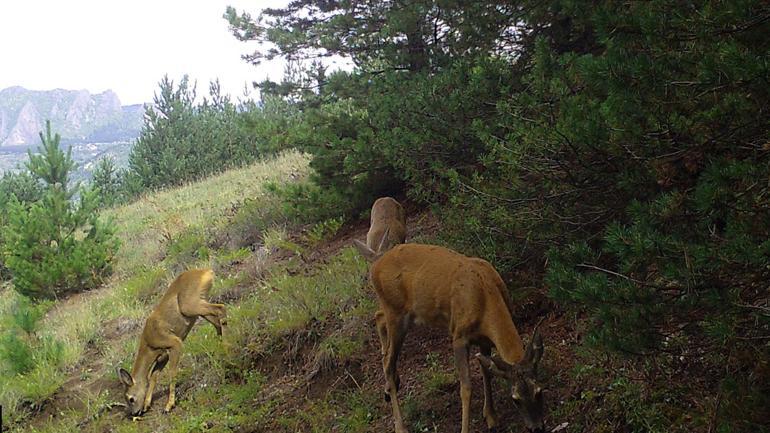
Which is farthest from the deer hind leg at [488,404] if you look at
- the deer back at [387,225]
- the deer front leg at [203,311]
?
the deer front leg at [203,311]

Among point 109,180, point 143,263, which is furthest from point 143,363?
point 109,180

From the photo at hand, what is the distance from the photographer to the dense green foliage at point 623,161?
3082 millimetres

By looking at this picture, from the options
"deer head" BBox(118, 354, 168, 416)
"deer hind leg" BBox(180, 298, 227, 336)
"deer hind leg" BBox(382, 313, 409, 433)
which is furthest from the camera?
"deer hind leg" BBox(180, 298, 227, 336)

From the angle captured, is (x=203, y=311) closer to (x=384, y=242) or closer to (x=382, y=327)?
(x=384, y=242)

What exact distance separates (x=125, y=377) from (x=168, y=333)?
0.70 meters

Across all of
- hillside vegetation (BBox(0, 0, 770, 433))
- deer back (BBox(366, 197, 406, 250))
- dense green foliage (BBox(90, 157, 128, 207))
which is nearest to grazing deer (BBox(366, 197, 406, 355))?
deer back (BBox(366, 197, 406, 250))

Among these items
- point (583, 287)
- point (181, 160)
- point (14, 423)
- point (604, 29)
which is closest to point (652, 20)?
point (604, 29)

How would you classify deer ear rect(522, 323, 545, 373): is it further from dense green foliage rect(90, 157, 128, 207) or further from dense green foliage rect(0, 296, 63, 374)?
dense green foliage rect(90, 157, 128, 207)

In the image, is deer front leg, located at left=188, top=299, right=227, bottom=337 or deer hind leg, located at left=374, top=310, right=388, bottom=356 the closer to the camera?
deer hind leg, located at left=374, top=310, right=388, bottom=356

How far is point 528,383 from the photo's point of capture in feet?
12.8

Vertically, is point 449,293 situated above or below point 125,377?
above

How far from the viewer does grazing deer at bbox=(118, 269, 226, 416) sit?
24.6 ft

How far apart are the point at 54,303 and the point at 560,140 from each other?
12263mm

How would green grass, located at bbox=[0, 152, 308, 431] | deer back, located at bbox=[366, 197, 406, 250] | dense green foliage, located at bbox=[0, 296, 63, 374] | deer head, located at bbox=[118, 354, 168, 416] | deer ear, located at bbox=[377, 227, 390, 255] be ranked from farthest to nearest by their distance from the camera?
dense green foliage, located at bbox=[0, 296, 63, 374] < green grass, located at bbox=[0, 152, 308, 431] < deer head, located at bbox=[118, 354, 168, 416] < deer back, located at bbox=[366, 197, 406, 250] < deer ear, located at bbox=[377, 227, 390, 255]
